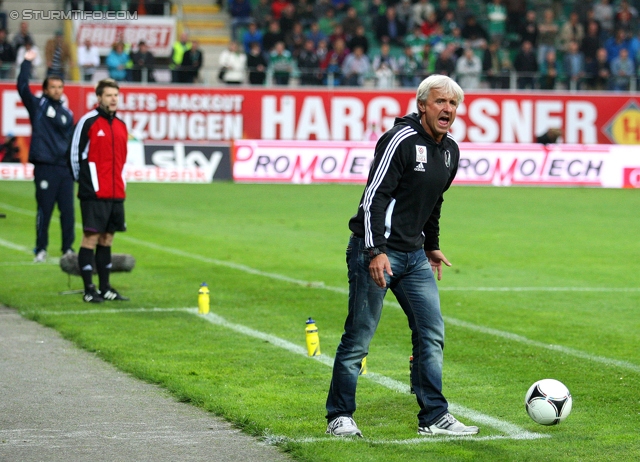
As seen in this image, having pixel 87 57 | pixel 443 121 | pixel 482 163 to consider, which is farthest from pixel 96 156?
pixel 87 57

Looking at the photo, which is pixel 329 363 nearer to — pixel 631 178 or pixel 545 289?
pixel 545 289

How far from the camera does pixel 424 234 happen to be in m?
6.93

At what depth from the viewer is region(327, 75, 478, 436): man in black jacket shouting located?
251 inches

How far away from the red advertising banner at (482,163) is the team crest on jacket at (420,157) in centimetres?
2577

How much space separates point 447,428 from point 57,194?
9.89m

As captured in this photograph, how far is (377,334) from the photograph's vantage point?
10430 mm

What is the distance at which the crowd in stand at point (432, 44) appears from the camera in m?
36.3

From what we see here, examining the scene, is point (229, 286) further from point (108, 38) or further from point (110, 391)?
point (108, 38)

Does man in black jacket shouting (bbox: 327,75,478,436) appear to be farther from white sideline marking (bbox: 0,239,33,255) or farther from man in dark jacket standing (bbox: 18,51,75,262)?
white sideline marking (bbox: 0,239,33,255)

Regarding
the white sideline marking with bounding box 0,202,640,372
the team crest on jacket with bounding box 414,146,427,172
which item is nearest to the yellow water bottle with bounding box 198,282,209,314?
the white sideline marking with bounding box 0,202,640,372

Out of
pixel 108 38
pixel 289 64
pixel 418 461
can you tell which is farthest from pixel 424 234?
pixel 108 38

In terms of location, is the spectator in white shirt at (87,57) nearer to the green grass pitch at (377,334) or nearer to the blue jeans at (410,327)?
the green grass pitch at (377,334)

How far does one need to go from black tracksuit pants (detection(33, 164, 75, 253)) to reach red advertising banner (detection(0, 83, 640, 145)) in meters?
20.1

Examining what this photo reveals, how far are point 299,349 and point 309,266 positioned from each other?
20.3 ft
